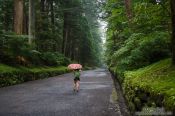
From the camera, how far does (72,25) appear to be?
4812cm

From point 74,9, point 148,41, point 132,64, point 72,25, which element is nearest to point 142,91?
point 148,41

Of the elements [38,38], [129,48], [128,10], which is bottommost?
[38,38]

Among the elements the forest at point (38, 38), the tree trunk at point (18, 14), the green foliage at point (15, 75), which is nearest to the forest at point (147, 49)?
the green foliage at point (15, 75)

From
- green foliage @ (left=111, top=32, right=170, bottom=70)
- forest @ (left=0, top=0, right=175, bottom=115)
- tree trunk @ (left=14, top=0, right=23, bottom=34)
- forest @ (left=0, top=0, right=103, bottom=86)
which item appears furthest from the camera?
tree trunk @ (left=14, top=0, right=23, bottom=34)

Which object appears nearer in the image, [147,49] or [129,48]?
[147,49]

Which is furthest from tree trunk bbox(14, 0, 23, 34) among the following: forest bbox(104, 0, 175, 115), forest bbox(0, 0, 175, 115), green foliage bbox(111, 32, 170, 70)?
green foliage bbox(111, 32, 170, 70)

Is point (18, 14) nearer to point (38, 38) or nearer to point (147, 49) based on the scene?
point (38, 38)

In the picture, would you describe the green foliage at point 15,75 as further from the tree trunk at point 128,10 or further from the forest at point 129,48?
the tree trunk at point 128,10

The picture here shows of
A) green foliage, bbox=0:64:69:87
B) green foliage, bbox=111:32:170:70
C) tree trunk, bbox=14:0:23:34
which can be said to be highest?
tree trunk, bbox=14:0:23:34

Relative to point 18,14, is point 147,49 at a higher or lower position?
lower

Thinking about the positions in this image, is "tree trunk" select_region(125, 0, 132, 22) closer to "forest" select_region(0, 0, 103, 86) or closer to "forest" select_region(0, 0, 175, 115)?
"forest" select_region(0, 0, 175, 115)

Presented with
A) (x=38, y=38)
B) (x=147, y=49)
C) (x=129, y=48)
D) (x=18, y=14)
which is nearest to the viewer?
(x=147, y=49)

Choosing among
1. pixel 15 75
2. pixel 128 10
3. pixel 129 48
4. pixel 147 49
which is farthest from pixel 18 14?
pixel 147 49

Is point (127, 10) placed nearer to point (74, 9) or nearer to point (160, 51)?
point (160, 51)
